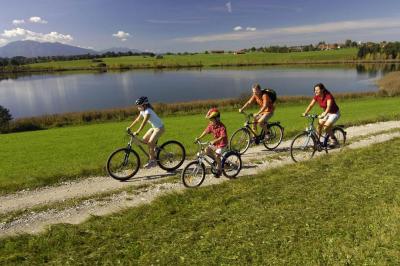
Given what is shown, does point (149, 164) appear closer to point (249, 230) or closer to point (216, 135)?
point (216, 135)

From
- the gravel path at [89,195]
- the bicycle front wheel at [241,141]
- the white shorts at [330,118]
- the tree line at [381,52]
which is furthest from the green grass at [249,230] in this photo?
the tree line at [381,52]

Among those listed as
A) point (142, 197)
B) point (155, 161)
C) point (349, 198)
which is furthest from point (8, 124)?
point (349, 198)

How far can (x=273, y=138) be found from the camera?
15.1 metres

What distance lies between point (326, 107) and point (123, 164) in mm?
7492

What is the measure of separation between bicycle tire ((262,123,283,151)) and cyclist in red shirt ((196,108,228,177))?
459 cm

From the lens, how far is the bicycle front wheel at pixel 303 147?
13.2m

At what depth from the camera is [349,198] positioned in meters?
8.21

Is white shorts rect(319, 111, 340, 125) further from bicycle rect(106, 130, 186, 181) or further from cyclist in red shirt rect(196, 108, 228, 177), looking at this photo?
bicycle rect(106, 130, 186, 181)

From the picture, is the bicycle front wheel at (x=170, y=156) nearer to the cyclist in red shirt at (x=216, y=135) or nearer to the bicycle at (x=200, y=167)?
the bicycle at (x=200, y=167)

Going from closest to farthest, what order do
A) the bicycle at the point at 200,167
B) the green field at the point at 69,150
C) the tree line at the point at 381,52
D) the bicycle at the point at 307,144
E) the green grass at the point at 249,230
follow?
1. the green grass at the point at 249,230
2. the bicycle at the point at 200,167
3. the green field at the point at 69,150
4. the bicycle at the point at 307,144
5. the tree line at the point at 381,52

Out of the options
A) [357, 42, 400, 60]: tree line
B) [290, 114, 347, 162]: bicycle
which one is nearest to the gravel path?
[290, 114, 347, 162]: bicycle

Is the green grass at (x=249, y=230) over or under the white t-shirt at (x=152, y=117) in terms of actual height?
under

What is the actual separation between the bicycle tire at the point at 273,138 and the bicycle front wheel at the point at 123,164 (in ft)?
18.3

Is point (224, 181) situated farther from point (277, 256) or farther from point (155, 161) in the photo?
point (277, 256)
